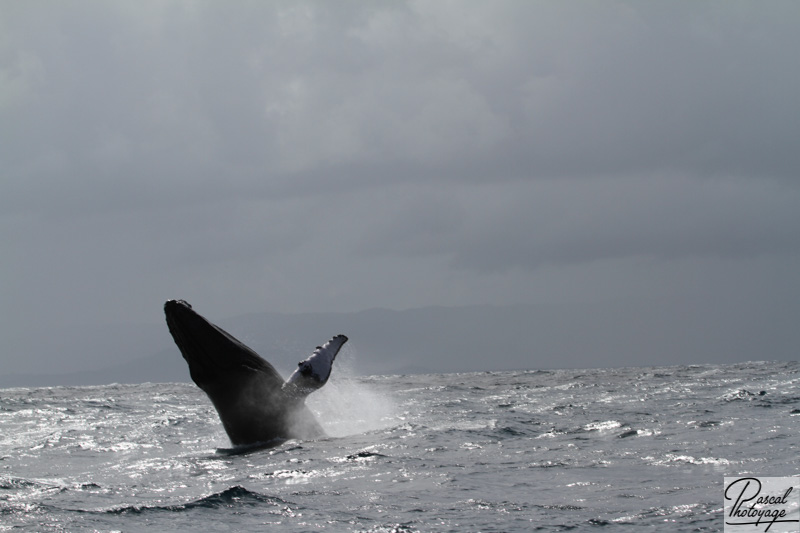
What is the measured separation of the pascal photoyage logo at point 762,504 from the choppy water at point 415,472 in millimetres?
180

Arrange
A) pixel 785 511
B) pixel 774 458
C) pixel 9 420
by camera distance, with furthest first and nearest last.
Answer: pixel 9 420
pixel 774 458
pixel 785 511

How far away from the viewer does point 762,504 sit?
951 cm

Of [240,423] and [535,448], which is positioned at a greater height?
[240,423]

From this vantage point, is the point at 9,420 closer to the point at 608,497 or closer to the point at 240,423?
the point at 240,423

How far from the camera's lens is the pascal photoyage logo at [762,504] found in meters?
8.70

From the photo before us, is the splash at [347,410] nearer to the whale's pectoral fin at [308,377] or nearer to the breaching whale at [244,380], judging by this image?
the breaching whale at [244,380]

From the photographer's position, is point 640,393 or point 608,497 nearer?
point 608,497

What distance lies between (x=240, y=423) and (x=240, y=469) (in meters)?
2.26

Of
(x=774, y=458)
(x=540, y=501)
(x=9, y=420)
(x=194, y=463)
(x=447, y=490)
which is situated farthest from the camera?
(x=9, y=420)

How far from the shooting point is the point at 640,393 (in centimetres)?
3173

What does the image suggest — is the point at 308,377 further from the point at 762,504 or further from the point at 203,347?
the point at 762,504

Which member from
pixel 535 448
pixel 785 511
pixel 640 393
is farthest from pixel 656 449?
pixel 640 393

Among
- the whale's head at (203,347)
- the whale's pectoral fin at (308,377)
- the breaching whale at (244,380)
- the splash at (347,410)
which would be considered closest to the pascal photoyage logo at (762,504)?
the whale's pectoral fin at (308,377)

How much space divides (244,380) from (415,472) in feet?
12.3
